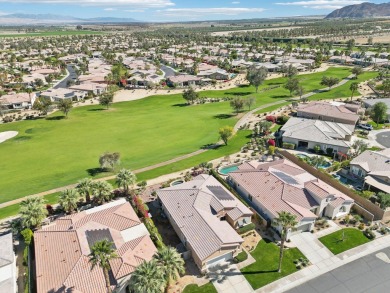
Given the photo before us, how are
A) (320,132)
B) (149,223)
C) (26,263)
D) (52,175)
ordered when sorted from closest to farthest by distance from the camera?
(26,263) → (149,223) → (52,175) → (320,132)

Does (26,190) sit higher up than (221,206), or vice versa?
(221,206)

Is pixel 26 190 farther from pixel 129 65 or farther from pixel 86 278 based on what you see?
pixel 129 65

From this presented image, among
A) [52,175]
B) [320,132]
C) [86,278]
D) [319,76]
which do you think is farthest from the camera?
[319,76]

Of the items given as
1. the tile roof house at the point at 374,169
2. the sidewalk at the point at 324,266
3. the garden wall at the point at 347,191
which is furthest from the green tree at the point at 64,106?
the sidewalk at the point at 324,266

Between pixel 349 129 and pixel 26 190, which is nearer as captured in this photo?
pixel 26 190

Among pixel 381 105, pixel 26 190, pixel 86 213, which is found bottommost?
pixel 26 190

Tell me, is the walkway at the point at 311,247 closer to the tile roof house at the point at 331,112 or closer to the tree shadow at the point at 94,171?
the tree shadow at the point at 94,171

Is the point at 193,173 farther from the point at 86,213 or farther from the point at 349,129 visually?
the point at 349,129

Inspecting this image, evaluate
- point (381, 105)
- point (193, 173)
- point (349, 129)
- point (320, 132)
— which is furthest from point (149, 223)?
point (381, 105)
